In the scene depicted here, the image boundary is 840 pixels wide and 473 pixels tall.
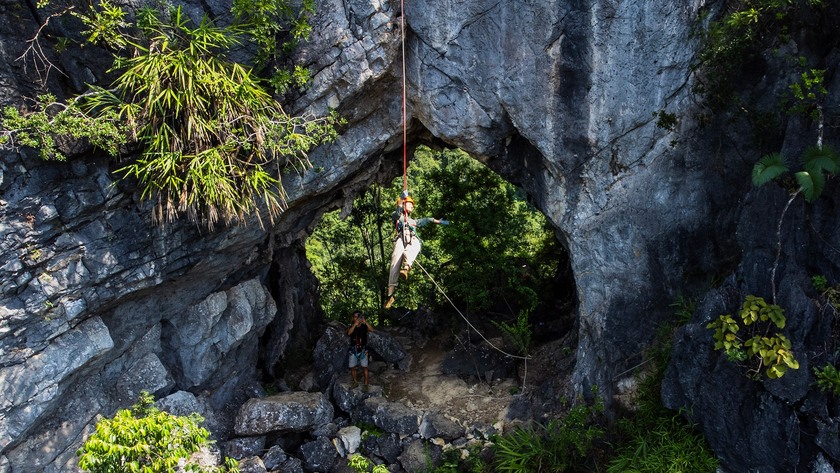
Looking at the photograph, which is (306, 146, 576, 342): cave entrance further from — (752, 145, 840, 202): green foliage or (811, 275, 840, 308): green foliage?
(752, 145, 840, 202): green foliage

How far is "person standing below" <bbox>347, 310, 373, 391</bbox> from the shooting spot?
32.4 feet

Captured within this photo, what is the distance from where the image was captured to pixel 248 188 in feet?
24.5

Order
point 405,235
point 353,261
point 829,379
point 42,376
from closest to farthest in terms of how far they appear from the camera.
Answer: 1. point 829,379
2. point 405,235
3. point 42,376
4. point 353,261

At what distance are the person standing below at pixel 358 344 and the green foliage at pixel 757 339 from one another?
16.2 feet

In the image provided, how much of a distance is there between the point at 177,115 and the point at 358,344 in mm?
4327

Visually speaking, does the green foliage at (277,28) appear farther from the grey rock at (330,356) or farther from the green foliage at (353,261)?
the green foliage at (353,261)

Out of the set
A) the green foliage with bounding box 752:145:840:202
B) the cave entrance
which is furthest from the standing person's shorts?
the green foliage with bounding box 752:145:840:202

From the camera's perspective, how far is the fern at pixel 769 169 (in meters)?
6.13

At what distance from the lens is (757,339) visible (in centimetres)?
620

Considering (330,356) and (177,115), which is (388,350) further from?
(177,115)

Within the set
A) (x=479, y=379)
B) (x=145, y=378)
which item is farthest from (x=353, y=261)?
(x=145, y=378)

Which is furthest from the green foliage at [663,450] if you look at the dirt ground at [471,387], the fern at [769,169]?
the fern at [769,169]

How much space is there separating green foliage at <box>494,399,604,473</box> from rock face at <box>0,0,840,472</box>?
25.3 inches

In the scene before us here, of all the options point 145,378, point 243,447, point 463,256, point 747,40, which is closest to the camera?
point 747,40
